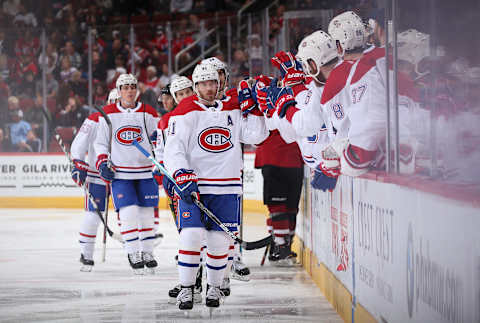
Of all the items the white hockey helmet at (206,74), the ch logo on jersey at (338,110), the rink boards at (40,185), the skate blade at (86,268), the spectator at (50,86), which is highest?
the spectator at (50,86)

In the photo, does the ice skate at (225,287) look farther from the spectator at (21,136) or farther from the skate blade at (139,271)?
the spectator at (21,136)

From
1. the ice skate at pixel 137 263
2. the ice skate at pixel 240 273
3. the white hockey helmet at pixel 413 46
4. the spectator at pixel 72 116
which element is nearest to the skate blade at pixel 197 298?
the ice skate at pixel 240 273

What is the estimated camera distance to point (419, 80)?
8.71ft

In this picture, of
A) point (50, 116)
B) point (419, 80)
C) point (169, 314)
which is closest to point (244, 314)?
→ point (169, 314)

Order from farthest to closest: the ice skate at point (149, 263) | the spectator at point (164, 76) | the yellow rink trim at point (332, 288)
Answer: the spectator at point (164, 76), the ice skate at point (149, 263), the yellow rink trim at point (332, 288)

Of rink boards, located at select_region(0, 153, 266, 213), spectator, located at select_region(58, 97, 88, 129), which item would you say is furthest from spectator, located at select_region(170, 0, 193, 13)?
rink boards, located at select_region(0, 153, 266, 213)

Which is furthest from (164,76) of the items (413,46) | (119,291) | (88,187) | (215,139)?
(413,46)

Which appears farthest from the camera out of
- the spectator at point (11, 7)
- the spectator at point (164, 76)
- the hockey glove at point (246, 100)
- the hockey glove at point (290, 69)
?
the spectator at point (11, 7)

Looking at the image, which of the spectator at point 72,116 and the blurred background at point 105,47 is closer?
the blurred background at point 105,47

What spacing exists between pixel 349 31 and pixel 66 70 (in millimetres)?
8932

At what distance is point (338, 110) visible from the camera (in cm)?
389

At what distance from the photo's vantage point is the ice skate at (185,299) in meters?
4.30

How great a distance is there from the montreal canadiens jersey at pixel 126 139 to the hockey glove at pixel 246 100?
1764 millimetres

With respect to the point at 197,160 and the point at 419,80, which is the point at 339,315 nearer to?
the point at 197,160
